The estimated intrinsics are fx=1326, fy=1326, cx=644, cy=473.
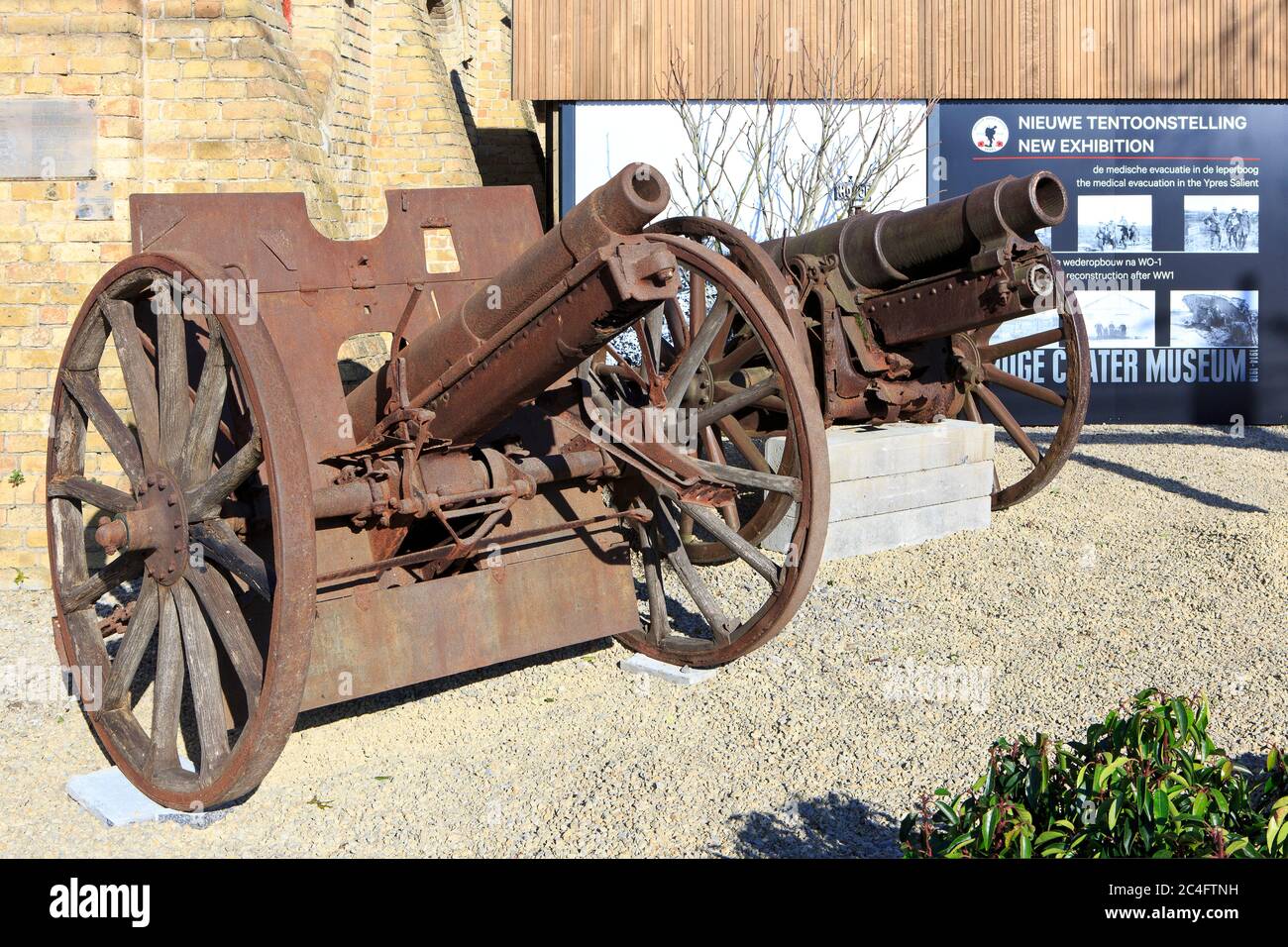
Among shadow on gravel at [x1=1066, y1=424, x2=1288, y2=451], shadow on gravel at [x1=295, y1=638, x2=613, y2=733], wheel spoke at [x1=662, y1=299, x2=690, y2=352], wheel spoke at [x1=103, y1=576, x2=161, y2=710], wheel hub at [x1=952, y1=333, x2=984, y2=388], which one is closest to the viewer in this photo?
wheel spoke at [x1=103, y1=576, x2=161, y2=710]

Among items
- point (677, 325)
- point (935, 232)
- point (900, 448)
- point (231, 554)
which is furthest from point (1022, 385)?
point (231, 554)

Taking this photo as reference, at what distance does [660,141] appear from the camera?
39.1ft

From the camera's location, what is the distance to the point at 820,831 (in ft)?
12.7

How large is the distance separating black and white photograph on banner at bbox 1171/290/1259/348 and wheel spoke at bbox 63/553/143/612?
34.1 feet

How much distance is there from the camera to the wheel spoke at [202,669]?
3670 mm

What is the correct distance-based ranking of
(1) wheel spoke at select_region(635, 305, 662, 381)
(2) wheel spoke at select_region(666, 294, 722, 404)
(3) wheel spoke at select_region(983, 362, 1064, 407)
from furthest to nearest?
(3) wheel spoke at select_region(983, 362, 1064, 407) → (1) wheel spoke at select_region(635, 305, 662, 381) → (2) wheel spoke at select_region(666, 294, 722, 404)

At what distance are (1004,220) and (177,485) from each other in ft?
13.9

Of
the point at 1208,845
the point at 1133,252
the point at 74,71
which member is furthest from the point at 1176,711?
the point at 1133,252

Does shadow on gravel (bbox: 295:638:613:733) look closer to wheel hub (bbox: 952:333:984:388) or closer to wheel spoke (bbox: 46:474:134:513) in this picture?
wheel spoke (bbox: 46:474:134:513)

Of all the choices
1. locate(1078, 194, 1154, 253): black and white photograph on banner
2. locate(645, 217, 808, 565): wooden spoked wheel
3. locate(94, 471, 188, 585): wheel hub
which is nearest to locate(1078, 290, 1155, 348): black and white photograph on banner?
locate(1078, 194, 1154, 253): black and white photograph on banner

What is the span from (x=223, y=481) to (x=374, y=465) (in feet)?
2.41

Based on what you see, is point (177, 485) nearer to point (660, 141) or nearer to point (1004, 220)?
point (1004, 220)

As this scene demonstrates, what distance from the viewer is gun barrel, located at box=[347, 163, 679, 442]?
362 centimetres

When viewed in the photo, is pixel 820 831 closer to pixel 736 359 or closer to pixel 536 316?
pixel 536 316
